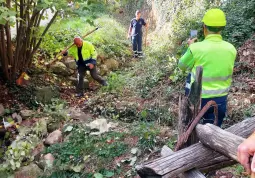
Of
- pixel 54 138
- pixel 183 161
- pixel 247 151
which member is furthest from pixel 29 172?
pixel 247 151

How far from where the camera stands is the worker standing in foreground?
3.39 metres

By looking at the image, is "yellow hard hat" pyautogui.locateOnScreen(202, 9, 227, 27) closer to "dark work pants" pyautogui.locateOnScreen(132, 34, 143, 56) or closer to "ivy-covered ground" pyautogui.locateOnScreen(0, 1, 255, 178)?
"ivy-covered ground" pyautogui.locateOnScreen(0, 1, 255, 178)

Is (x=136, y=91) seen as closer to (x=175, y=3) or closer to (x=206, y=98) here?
(x=206, y=98)

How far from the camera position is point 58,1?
17.9ft

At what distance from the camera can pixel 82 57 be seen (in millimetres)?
8016

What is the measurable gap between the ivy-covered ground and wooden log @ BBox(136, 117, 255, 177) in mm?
2098

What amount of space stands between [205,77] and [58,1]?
3.22m

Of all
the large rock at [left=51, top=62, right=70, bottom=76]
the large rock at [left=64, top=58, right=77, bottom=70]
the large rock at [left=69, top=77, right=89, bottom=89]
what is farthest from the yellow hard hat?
the large rock at [left=64, top=58, right=77, bottom=70]

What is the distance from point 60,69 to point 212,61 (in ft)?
19.7

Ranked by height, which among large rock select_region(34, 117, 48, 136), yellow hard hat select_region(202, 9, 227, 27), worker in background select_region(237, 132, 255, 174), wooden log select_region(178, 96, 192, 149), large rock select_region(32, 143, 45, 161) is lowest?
large rock select_region(32, 143, 45, 161)

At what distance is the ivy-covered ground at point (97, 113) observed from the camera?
187 inches

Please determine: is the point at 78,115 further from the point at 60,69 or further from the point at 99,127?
the point at 60,69

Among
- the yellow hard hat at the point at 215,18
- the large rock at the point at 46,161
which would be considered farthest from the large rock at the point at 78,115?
the yellow hard hat at the point at 215,18

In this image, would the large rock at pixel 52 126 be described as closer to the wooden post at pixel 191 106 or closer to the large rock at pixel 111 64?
the wooden post at pixel 191 106
